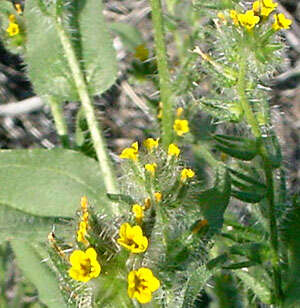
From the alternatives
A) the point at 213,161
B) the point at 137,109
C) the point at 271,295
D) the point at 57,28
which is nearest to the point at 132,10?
the point at 137,109

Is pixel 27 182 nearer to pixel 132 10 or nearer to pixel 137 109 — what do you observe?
pixel 137 109

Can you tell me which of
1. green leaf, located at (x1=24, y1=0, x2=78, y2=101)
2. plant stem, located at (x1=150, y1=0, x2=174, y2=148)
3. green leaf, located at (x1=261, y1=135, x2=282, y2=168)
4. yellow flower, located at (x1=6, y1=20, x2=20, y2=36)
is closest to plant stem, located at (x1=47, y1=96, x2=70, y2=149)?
green leaf, located at (x1=24, y1=0, x2=78, y2=101)

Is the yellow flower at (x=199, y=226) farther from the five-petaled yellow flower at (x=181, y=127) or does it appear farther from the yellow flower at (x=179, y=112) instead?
the yellow flower at (x=179, y=112)

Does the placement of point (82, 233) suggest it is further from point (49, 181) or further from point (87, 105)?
point (87, 105)

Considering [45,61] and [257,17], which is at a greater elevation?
[257,17]

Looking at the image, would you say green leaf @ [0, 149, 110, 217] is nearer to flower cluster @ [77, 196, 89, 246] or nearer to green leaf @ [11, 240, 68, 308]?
green leaf @ [11, 240, 68, 308]

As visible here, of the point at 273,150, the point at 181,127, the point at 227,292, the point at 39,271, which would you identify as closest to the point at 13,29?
the point at 181,127

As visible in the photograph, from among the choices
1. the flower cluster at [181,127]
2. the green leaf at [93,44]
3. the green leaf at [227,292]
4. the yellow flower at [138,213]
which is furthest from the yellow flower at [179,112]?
the yellow flower at [138,213]
